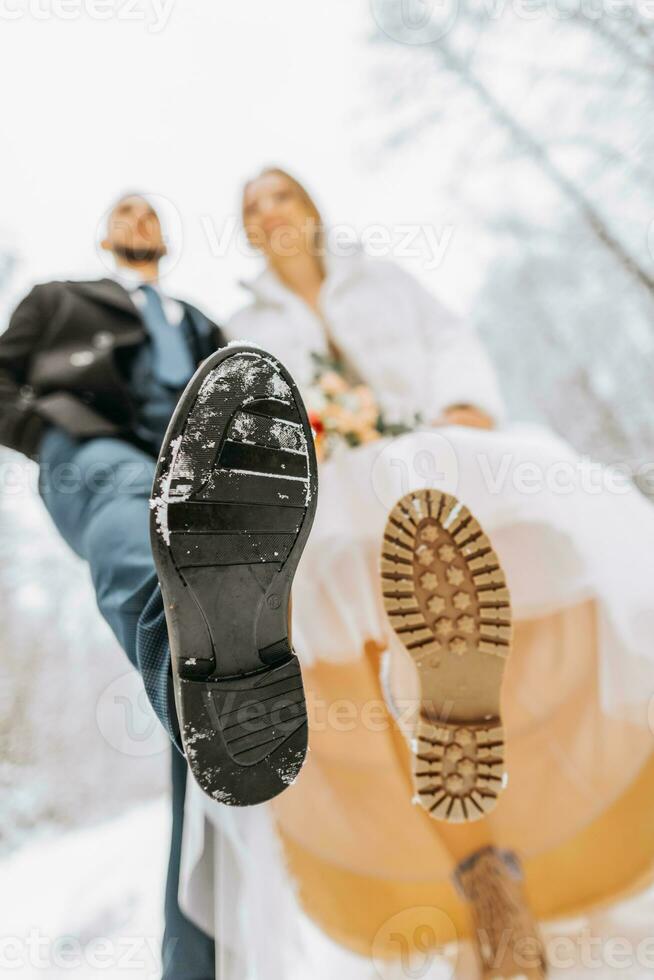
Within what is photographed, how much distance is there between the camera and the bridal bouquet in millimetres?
1097

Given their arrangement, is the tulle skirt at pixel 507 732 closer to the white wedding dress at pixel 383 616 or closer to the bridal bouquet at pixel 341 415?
the white wedding dress at pixel 383 616

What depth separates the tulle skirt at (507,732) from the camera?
749mm

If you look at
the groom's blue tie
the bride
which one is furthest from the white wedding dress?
the groom's blue tie

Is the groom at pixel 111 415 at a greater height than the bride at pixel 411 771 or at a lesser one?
greater

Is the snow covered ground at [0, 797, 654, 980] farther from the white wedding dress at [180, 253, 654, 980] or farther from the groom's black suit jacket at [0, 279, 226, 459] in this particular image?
the groom's black suit jacket at [0, 279, 226, 459]

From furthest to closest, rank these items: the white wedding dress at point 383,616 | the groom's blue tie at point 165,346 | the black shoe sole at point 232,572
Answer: the groom's blue tie at point 165,346
the white wedding dress at point 383,616
the black shoe sole at point 232,572

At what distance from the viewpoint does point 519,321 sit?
2508 mm

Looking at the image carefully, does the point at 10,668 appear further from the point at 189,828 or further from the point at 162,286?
the point at 162,286

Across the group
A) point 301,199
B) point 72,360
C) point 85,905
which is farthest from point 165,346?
point 85,905

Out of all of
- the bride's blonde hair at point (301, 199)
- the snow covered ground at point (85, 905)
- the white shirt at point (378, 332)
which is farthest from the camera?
the bride's blonde hair at point (301, 199)

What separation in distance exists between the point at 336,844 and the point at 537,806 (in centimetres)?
28

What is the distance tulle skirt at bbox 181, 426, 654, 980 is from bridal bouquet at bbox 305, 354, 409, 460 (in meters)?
0.26

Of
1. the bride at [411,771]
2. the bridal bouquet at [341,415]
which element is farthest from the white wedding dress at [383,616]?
the bridal bouquet at [341,415]

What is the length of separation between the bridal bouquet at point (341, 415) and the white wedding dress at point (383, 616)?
8.7 inches
